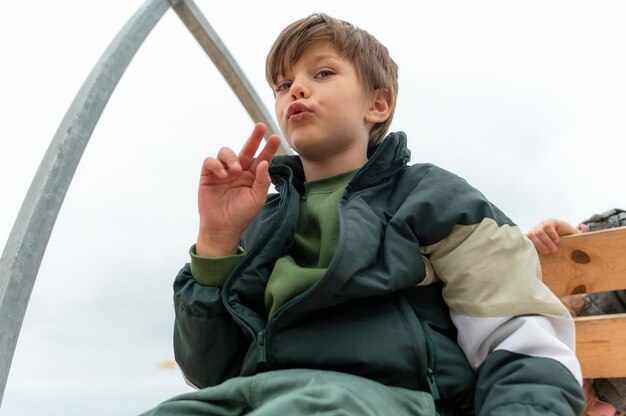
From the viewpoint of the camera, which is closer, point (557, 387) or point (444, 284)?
point (557, 387)

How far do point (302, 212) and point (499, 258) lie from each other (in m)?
0.43

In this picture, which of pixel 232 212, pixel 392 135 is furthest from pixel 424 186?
pixel 232 212

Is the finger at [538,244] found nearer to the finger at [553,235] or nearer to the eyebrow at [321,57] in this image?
the finger at [553,235]

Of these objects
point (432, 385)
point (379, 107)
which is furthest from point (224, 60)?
point (432, 385)

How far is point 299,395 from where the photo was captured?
832 mm

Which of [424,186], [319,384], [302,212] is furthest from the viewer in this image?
[302,212]

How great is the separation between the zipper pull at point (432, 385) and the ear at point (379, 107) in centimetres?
68

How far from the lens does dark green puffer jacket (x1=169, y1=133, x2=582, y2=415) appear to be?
971 mm

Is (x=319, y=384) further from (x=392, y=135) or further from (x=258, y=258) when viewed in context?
→ (x=392, y=135)

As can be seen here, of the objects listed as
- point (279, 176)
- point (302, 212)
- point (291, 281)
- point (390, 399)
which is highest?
point (279, 176)

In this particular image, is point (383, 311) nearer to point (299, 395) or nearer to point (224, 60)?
point (299, 395)

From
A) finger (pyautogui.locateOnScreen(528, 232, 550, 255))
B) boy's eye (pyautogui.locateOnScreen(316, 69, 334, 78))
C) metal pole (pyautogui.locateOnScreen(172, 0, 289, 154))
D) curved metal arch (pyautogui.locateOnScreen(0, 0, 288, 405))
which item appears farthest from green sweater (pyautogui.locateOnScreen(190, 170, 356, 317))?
metal pole (pyautogui.locateOnScreen(172, 0, 289, 154))

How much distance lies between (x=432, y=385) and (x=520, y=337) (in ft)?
0.54

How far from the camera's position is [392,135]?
1.26m
